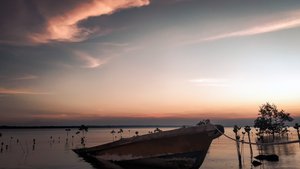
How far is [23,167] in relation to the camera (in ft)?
141

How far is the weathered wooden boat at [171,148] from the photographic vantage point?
61.5 ft

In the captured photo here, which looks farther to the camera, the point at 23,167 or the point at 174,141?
the point at 23,167

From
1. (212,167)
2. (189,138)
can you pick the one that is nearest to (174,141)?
(189,138)

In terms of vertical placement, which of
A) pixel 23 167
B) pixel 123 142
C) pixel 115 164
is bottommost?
pixel 23 167

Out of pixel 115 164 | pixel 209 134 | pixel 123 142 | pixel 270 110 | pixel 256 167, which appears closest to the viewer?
pixel 209 134

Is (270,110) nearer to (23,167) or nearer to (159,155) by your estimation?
(23,167)

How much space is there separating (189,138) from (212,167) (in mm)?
24334

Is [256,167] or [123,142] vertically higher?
[123,142]

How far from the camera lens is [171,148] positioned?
19.9m

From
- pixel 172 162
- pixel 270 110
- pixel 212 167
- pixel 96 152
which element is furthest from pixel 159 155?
pixel 270 110

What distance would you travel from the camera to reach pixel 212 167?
41.3 meters

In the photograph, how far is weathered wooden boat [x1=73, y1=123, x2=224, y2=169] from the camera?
18.7 m

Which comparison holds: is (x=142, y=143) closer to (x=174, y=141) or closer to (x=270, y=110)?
(x=174, y=141)

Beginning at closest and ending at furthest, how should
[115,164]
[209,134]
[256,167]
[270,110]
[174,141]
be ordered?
[209,134], [174,141], [115,164], [256,167], [270,110]
